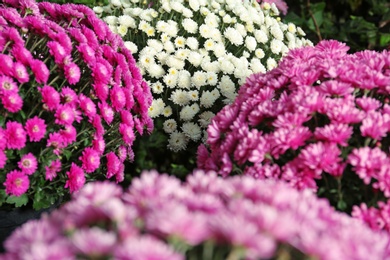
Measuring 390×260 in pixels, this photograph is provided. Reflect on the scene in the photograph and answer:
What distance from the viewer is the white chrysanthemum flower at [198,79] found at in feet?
9.86

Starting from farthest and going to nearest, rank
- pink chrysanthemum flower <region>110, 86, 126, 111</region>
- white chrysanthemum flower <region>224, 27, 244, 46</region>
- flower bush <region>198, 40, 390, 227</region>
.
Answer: white chrysanthemum flower <region>224, 27, 244, 46</region> < pink chrysanthemum flower <region>110, 86, 126, 111</region> < flower bush <region>198, 40, 390, 227</region>

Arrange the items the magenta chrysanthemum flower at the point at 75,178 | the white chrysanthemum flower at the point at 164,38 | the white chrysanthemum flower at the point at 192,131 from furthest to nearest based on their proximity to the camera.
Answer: the white chrysanthemum flower at the point at 164,38
the white chrysanthemum flower at the point at 192,131
the magenta chrysanthemum flower at the point at 75,178

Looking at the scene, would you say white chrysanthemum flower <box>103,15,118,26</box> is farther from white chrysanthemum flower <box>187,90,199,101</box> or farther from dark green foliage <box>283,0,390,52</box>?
dark green foliage <box>283,0,390,52</box>

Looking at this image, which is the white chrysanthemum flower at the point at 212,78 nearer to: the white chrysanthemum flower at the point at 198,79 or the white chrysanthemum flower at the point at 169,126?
the white chrysanthemum flower at the point at 198,79

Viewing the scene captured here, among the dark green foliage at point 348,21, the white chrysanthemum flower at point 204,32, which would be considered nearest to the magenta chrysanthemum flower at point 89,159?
the white chrysanthemum flower at point 204,32

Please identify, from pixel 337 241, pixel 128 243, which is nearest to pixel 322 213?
pixel 337 241

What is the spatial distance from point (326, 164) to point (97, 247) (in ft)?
2.88

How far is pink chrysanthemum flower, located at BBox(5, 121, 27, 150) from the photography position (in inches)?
85.0

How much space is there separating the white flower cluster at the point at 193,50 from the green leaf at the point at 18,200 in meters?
0.86

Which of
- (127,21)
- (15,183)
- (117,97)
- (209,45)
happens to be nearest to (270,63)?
(209,45)

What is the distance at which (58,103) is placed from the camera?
2.25 meters

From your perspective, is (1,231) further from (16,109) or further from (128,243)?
(128,243)

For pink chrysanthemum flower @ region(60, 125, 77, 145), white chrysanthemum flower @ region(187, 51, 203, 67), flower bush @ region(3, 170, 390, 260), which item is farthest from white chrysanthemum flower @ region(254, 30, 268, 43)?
flower bush @ region(3, 170, 390, 260)

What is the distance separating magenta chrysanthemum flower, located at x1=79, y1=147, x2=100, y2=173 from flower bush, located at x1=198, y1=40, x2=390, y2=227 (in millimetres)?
568
